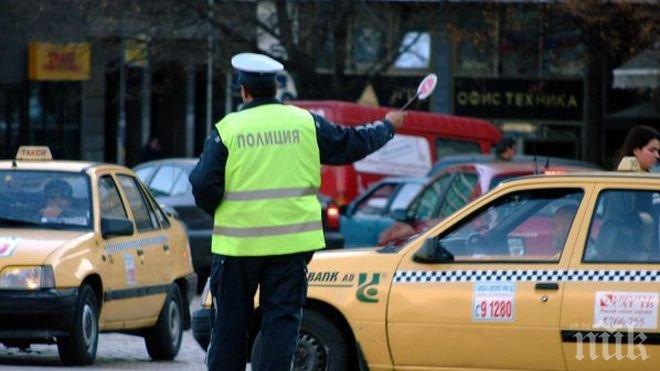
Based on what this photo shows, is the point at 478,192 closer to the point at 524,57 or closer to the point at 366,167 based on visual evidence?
the point at 366,167

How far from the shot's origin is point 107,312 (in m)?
12.8

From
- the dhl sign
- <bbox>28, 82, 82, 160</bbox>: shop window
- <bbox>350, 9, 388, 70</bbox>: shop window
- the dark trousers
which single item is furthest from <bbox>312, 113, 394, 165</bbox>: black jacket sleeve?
<bbox>28, 82, 82, 160</bbox>: shop window

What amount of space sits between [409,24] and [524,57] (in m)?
4.01

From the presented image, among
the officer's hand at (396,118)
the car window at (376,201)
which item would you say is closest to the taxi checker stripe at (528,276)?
the officer's hand at (396,118)

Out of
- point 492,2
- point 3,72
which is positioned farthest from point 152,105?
point 492,2

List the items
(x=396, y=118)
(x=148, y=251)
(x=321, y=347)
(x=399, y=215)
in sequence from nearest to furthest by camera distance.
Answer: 1. (x=396, y=118)
2. (x=321, y=347)
3. (x=148, y=251)
4. (x=399, y=215)

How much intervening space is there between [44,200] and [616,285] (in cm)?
484

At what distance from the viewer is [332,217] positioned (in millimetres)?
21219

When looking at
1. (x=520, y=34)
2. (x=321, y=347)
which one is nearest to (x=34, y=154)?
(x=321, y=347)

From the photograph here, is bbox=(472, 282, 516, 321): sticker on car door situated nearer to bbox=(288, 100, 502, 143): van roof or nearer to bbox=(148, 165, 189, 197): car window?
bbox=(148, 165, 189, 197): car window

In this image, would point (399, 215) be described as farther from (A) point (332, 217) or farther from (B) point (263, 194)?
(B) point (263, 194)

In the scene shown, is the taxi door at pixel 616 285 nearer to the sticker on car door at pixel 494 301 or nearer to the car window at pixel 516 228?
the car window at pixel 516 228

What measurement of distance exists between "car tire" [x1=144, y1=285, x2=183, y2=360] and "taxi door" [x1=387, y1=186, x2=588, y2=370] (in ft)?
13.1

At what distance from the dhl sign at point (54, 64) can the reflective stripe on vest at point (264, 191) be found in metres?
30.0
